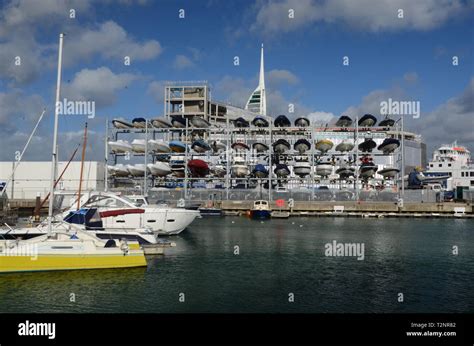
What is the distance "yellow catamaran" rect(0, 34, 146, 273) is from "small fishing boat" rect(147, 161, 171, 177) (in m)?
56.0

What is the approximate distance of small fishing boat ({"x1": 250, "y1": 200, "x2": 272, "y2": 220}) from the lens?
66.3 meters

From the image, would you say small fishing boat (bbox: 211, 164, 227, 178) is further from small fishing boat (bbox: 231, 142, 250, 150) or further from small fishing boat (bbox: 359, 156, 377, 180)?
small fishing boat (bbox: 359, 156, 377, 180)

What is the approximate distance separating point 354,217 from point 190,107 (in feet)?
214

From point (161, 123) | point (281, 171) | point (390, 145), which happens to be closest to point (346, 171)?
point (390, 145)

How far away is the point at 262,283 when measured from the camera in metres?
23.0

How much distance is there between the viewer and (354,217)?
71.1 m

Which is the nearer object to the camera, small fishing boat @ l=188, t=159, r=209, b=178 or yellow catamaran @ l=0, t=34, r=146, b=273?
yellow catamaran @ l=0, t=34, r=146, b=273

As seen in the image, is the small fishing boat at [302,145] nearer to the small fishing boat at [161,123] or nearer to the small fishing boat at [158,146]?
the small fishing boat at [158,146]

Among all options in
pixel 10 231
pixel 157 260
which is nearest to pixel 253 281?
pixel 157 260

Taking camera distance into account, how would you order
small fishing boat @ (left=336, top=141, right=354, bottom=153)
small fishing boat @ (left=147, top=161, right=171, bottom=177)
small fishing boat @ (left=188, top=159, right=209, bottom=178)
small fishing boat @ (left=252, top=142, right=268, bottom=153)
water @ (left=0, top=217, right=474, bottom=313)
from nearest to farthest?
water @ (left=0, top=217, right=474, bottom=313) < small fishing boat @ (left=336, top=141, right=354, bottom=153) < small fishing boat @ (left=188, top=159, right=209, bottom=178) < small fishing boat @ (left=147, top=161, right=171, bottom=177) < small fishing boat @ (left=252, top=142, right=268, bottom=153)

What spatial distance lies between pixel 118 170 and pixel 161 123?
12.0 metres

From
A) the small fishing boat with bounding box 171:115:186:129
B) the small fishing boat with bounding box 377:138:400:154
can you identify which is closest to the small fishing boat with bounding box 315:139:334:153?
the small fishing boat with bounding box 377:138:400:154
